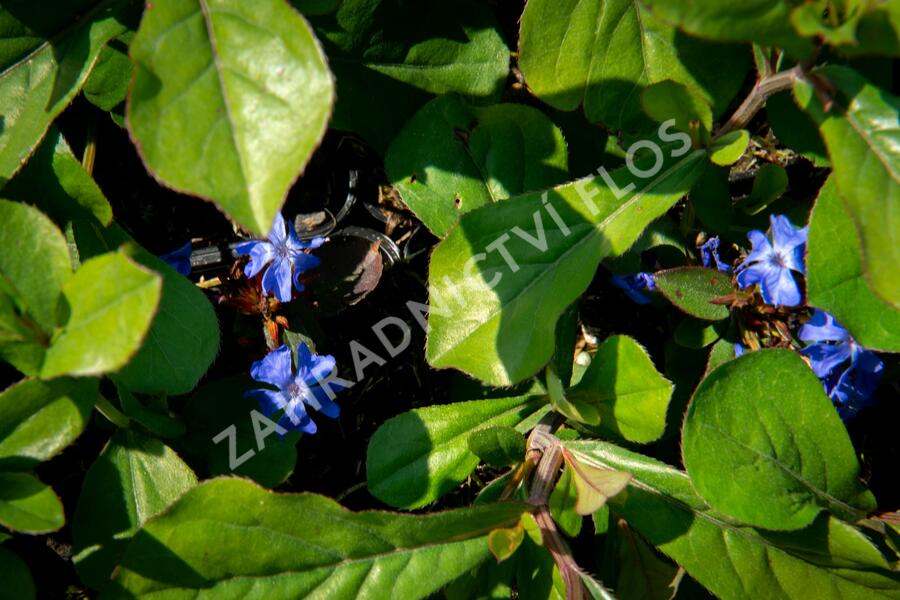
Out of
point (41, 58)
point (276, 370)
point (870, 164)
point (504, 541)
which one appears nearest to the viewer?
point (870, 164)

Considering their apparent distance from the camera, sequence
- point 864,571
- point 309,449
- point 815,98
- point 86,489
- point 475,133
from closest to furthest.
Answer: point 815,98 < point 864,571 < point 86,489 < point 475,133 < point 309,449

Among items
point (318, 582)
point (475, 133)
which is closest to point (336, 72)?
point (475, 133)

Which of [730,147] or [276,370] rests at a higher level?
[730,147]

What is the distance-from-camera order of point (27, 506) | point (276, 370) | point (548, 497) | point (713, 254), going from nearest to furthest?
point (27, 506) < point (548, 497) < point (276, 370) < point (713, 254)

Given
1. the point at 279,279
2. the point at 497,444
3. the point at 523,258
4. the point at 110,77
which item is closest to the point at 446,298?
the point at 523,258

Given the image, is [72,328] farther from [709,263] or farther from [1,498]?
[709,263]

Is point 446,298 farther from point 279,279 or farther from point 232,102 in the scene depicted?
point 232,102
